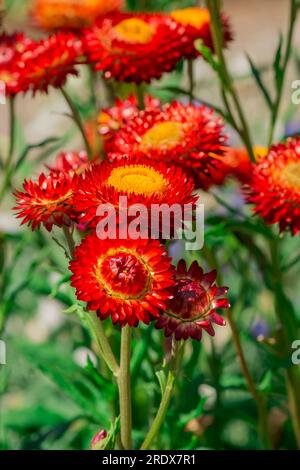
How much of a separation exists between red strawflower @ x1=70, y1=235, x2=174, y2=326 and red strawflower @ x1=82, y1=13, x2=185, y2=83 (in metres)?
0.48

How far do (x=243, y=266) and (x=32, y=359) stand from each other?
45cm

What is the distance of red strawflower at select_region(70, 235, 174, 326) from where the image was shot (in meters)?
0.88

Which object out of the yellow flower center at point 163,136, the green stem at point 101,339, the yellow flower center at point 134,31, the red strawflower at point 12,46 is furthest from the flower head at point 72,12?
the green stem at point 101,339

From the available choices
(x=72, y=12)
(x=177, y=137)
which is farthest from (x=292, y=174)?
(x=72, y=12)

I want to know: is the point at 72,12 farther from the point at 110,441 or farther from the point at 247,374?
the point at 110,441

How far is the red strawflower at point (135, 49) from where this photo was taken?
52.2 inches

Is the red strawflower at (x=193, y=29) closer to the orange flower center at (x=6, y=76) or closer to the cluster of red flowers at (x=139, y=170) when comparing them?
the cluster of red flowers at (x=139, y=170)

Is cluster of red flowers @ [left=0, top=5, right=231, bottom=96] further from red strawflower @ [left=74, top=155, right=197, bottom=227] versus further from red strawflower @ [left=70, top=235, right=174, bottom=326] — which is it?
red strawflower @ [left=70, top=235, right=174, bottom=326]

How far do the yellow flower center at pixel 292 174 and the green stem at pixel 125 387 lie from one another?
35 cm

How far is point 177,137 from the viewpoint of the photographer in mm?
1191

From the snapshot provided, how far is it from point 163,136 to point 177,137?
0.02 meters

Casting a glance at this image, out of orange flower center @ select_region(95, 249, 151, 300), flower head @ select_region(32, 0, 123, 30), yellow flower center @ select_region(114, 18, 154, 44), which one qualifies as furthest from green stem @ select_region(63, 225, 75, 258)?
flower head @ select_region(32, 0, 123, 30)
